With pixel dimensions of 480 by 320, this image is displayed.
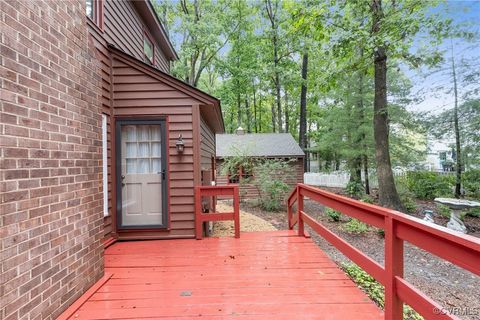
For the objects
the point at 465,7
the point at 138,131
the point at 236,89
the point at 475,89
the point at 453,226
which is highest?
the point at 236,89

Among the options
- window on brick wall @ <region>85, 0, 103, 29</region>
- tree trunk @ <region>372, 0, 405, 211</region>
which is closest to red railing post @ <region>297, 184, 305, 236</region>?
window on brick wall @ <region>85, 0, 103, 29</region>

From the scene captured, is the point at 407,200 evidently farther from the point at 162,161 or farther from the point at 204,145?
the point at 162,161

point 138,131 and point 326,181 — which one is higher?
point 138,131

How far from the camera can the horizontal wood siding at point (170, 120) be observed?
4223 millimetres

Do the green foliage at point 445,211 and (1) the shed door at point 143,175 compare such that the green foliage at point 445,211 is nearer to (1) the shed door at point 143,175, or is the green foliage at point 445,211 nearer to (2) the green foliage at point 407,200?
(2) the green foliage at point 407,200

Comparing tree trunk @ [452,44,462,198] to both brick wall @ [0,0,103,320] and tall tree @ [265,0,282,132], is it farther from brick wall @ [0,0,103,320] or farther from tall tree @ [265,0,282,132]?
brick wall @ [0,0,103,320]

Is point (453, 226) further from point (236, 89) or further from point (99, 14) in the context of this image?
point (236, 89)

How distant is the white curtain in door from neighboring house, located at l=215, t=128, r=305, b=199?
271 inches

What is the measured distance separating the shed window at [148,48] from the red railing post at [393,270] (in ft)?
23.1

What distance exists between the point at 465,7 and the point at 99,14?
9.14m

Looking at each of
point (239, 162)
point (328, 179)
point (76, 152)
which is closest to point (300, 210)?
point (76, 152)

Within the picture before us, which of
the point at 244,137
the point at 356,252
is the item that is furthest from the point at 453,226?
the point at 244,137

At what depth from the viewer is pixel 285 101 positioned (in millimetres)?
21828

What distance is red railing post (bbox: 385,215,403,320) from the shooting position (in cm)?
175
